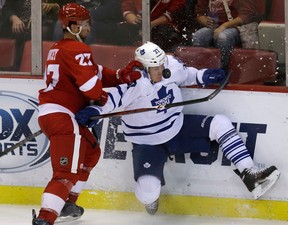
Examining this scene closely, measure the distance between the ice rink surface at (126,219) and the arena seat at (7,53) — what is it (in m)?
0.77

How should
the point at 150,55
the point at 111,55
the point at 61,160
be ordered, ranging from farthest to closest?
the point at 111,55, the point at 150,55, the point at 61,160

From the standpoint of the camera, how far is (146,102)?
5.20m

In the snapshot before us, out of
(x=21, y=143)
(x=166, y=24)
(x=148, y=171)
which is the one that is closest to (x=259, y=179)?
(x=148, y=171)

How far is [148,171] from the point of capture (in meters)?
5.21

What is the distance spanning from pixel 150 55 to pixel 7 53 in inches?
34.7

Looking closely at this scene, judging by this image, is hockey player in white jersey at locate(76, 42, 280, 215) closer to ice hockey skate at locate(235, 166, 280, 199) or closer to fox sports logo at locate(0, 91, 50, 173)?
ice hockey skate at locate(235, 166, 280, 199)

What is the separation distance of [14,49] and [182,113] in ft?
3.18

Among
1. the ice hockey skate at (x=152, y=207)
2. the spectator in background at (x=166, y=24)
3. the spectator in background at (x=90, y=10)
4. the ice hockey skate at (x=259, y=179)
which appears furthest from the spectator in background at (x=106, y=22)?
the ice hockey skate at (x=259, y=179)

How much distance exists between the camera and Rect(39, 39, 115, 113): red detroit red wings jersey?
16.0 ft

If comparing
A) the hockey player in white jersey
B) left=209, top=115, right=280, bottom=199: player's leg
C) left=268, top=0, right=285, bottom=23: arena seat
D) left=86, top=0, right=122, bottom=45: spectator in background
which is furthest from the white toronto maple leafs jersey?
left=268, top=0, right=285, bottom=23: arena seat

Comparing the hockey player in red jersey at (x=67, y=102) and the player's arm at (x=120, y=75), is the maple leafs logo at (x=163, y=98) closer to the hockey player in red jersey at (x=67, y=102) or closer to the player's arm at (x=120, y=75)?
the player's arm at (x=120, y=75)

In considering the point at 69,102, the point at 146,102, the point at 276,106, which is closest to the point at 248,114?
the point at 276,106

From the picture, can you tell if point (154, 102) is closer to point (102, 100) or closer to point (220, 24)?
point (102, 100)

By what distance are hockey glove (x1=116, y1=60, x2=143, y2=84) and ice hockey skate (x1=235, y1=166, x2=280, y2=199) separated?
2.32 ft
